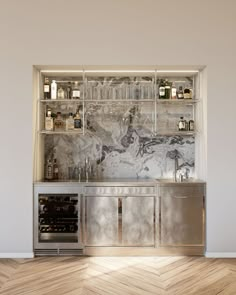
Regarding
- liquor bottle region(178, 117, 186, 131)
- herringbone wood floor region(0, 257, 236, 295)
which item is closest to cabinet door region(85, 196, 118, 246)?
herringbone wood floor region(0, 257, 236, 295)

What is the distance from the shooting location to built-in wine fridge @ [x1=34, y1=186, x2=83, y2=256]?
4719 millimetres

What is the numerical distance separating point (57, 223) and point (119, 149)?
1.37 meters

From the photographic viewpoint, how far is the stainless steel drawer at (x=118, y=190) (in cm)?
474

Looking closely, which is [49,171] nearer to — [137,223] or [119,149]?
[119,149]

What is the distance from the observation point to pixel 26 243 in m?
4.68

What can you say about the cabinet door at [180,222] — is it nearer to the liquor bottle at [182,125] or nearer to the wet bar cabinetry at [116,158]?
the wet bar cabinetry at [116,158]

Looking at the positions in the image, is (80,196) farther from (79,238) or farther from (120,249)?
(120,249)

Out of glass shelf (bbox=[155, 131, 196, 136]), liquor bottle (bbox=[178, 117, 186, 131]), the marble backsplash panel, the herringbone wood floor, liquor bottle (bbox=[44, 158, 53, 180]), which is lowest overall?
the herringbone wood floor

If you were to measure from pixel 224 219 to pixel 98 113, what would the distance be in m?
2.24

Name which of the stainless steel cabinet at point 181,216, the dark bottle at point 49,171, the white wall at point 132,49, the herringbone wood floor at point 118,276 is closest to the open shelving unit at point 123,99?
the dark bottle at point 49,171

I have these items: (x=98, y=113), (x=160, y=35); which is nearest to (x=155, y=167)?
(x=98, y=113)

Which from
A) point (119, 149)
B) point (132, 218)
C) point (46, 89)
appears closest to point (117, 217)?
point (132, 218)

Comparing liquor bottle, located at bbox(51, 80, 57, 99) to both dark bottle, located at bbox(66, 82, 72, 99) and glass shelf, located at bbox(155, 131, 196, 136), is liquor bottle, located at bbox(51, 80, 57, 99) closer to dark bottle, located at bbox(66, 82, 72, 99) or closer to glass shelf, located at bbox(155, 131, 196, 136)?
dark bottle, located at bbox(66, 82, 72, 99)

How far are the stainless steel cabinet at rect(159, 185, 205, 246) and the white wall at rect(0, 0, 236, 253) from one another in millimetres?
132
